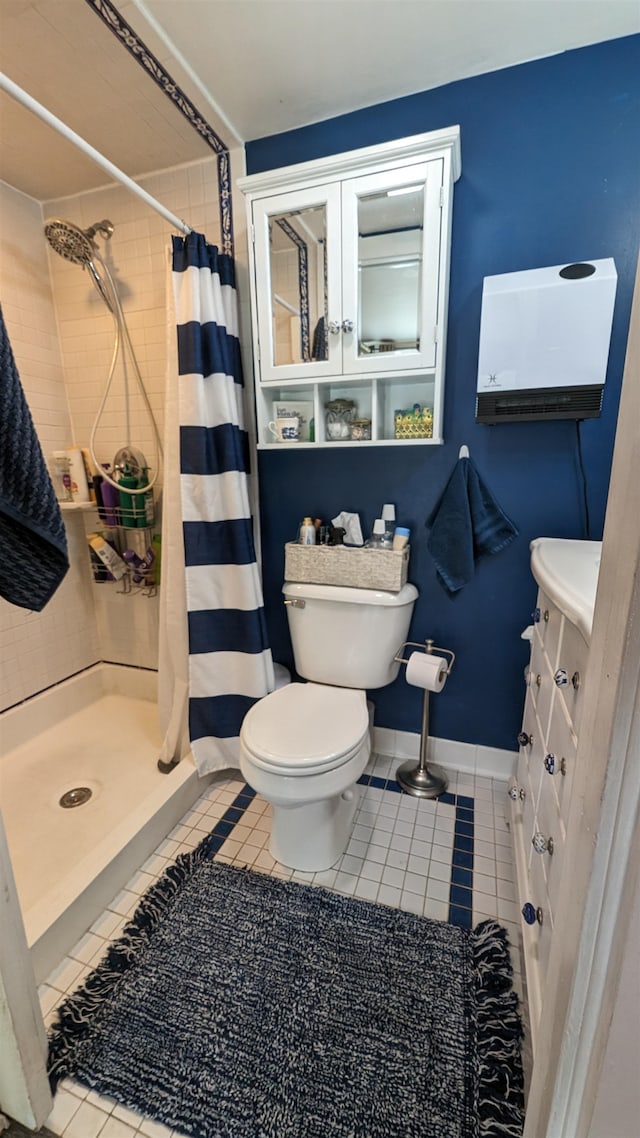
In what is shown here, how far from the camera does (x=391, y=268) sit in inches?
50.8

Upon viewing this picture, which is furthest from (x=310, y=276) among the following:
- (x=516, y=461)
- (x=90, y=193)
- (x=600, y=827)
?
(x=600, y=827)

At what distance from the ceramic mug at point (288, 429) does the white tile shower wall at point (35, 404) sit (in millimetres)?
1026

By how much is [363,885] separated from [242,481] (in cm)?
127

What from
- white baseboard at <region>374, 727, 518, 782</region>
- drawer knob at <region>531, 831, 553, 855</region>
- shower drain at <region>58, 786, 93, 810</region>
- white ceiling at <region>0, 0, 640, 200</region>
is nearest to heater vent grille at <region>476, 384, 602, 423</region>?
white ceiling at <region>0, 0, 640, 200</region>

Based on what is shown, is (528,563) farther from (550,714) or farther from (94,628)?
(94,628)

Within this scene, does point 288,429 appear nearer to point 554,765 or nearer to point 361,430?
point 361,430

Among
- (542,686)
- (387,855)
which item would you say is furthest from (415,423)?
(387,855)

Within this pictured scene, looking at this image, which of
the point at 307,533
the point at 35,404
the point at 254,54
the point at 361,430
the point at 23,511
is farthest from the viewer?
the point at 35,404

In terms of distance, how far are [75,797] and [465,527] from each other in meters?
1.65

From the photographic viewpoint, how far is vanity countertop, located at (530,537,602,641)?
27.0 inches

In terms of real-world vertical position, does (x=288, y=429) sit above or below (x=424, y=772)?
above

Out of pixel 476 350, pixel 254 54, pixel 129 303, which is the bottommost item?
pixel 476 350

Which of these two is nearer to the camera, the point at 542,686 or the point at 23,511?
the point at 23,511

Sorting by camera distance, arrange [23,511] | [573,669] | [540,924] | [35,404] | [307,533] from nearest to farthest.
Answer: [23,511] < [573,669] < [540,924] < [307,533] < [35,404]
